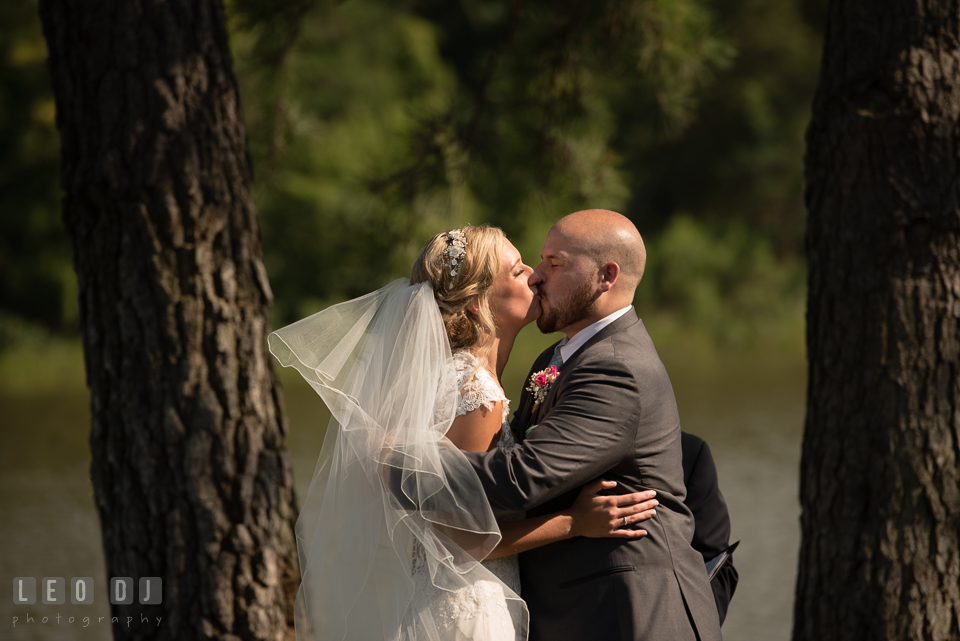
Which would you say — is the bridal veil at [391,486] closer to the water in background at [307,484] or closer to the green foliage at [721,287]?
the water in background at [307,484]

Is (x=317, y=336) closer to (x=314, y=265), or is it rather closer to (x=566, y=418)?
(x=566, y=418)

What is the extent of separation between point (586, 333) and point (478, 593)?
2.56ft

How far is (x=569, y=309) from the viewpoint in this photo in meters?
2.39

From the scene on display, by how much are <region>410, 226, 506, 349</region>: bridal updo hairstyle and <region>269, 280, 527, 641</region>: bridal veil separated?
6 centimetres

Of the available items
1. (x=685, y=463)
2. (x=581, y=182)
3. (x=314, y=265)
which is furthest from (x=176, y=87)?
(x=314, y=265)

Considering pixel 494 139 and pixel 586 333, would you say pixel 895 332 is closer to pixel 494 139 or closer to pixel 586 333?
pixel 586 333

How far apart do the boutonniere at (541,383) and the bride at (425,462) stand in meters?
0.10

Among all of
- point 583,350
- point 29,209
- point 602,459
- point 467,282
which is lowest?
point 602,459

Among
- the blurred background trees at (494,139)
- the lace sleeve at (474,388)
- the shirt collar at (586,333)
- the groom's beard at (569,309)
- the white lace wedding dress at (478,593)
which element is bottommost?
→ the white lace wedding dress at (478,593)

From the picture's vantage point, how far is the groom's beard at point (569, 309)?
2.37 m

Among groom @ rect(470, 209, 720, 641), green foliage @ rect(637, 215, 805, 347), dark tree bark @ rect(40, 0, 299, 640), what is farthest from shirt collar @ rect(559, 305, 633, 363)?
green foliage @ rect(637, 215, 805, 347)

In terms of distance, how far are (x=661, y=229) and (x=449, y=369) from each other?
28001 mm

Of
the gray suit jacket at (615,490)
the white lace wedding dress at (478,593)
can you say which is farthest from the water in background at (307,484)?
the gray suit jacket at (615,490)

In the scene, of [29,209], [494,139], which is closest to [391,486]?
[494,139]
